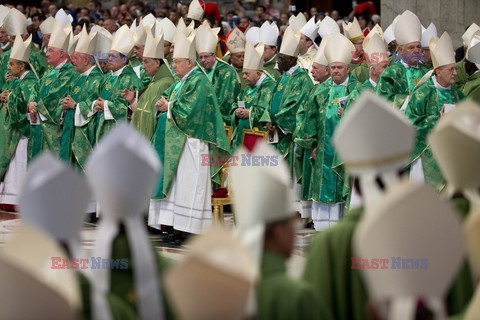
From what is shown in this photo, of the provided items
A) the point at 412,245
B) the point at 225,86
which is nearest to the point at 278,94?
the point at 225,86

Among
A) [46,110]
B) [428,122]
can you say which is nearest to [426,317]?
[428,122]

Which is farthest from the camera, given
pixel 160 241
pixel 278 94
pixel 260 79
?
pixel 260 79

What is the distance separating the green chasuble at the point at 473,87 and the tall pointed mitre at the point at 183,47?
243 centimetres

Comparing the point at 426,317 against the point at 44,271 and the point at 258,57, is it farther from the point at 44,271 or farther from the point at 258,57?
the point at 258,57

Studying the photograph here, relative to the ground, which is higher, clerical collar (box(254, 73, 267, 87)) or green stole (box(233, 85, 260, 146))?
clerical collar (box(254, 73, 267, 87))

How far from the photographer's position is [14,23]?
15242 millimetres

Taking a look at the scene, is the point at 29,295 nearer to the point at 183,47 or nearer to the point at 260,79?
the point at 183,47

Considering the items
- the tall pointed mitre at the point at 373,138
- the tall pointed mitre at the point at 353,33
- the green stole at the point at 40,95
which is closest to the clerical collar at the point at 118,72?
the green stole at the point at 40,95

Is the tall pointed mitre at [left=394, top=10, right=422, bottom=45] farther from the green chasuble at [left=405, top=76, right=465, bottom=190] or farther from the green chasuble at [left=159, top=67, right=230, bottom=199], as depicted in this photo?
the green chasuble at [left=159, top=67, right=230, bottom=199]

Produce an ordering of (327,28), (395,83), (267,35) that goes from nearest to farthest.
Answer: (395,83), (267,35), (327,28)

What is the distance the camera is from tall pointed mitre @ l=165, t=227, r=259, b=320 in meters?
3.31

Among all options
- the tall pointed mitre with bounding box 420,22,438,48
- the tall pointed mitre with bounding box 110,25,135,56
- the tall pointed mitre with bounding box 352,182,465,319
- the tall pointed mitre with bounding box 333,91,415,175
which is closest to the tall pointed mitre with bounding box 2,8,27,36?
the tall pointed mitre with bounding box 110,25,135,56

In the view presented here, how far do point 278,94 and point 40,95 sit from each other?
2.63 meters

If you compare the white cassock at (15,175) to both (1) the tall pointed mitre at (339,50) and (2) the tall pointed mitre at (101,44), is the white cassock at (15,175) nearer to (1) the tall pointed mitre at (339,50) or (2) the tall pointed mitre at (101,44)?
(2) the tall pointed mitre at (101,44)
